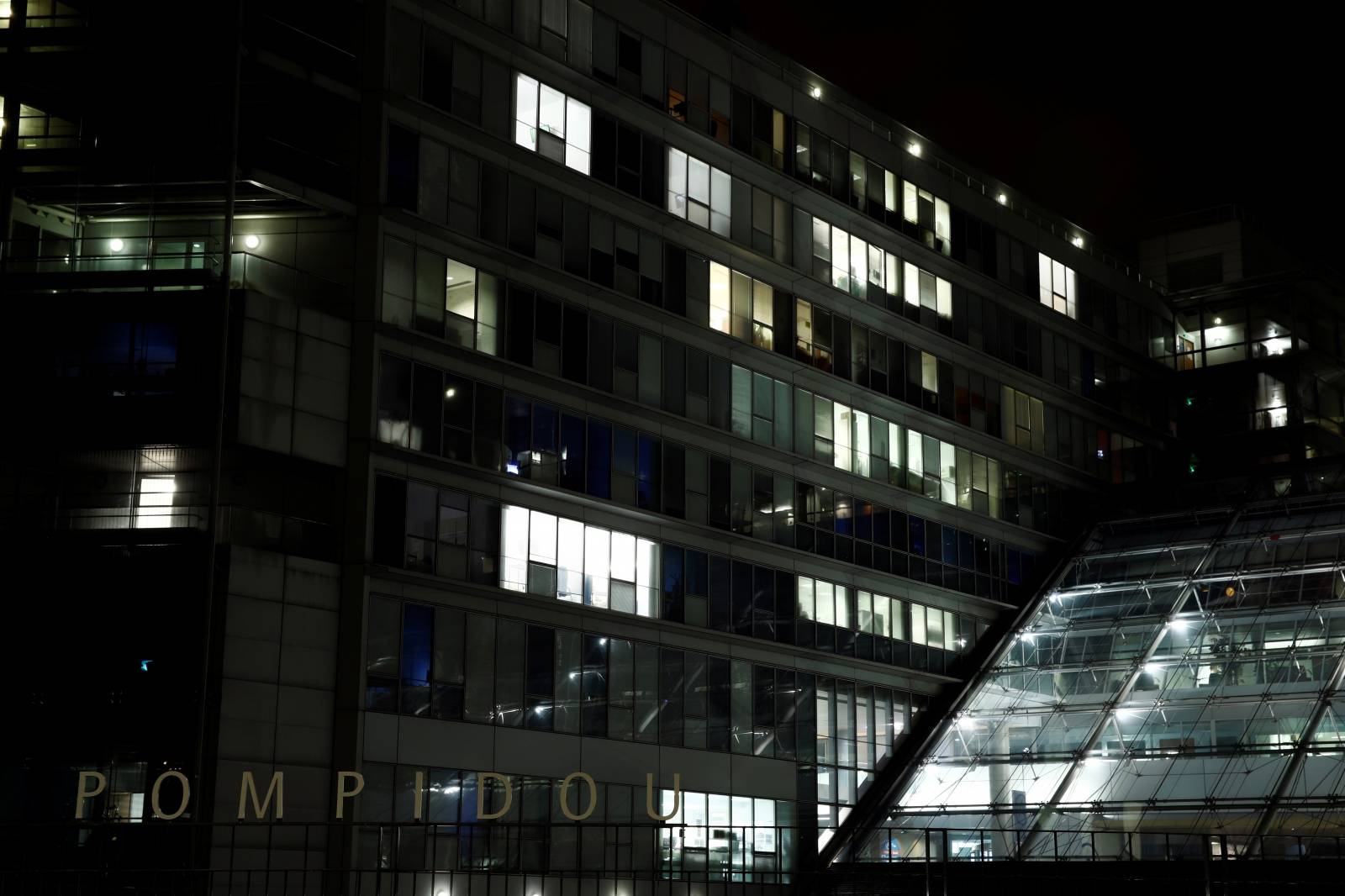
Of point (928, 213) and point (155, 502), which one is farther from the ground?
point (928, 213)

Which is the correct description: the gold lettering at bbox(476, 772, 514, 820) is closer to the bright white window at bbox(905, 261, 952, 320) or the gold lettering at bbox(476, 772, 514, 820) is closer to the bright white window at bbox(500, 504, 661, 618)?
the bright white window at bbox(500, 504, 661, 618)

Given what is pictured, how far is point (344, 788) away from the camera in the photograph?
34719mm

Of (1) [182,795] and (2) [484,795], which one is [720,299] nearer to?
(2) [484,795]

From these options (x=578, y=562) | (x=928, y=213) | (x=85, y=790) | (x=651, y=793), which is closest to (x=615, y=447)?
(x=578, y=562)

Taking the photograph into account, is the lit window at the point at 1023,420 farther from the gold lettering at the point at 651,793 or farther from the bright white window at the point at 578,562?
the gold lettering at the point at 651,793

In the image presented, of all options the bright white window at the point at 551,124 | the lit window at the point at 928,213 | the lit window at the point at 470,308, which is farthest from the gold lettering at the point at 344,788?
the lit window at the point at 928,213

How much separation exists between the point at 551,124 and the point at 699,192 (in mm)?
6252

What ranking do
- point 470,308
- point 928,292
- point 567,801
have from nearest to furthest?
point 567,801, point 470,308, point 928,292

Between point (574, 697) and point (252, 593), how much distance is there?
32.0 feet

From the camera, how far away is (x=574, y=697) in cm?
4034

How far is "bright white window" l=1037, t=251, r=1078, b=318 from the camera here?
6166 centimetres

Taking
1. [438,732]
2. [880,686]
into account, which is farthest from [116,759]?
[880,686]

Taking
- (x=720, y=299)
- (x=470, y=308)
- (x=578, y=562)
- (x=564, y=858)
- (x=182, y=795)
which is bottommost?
(x=564, y=858)

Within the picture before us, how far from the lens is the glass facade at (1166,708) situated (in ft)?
132
